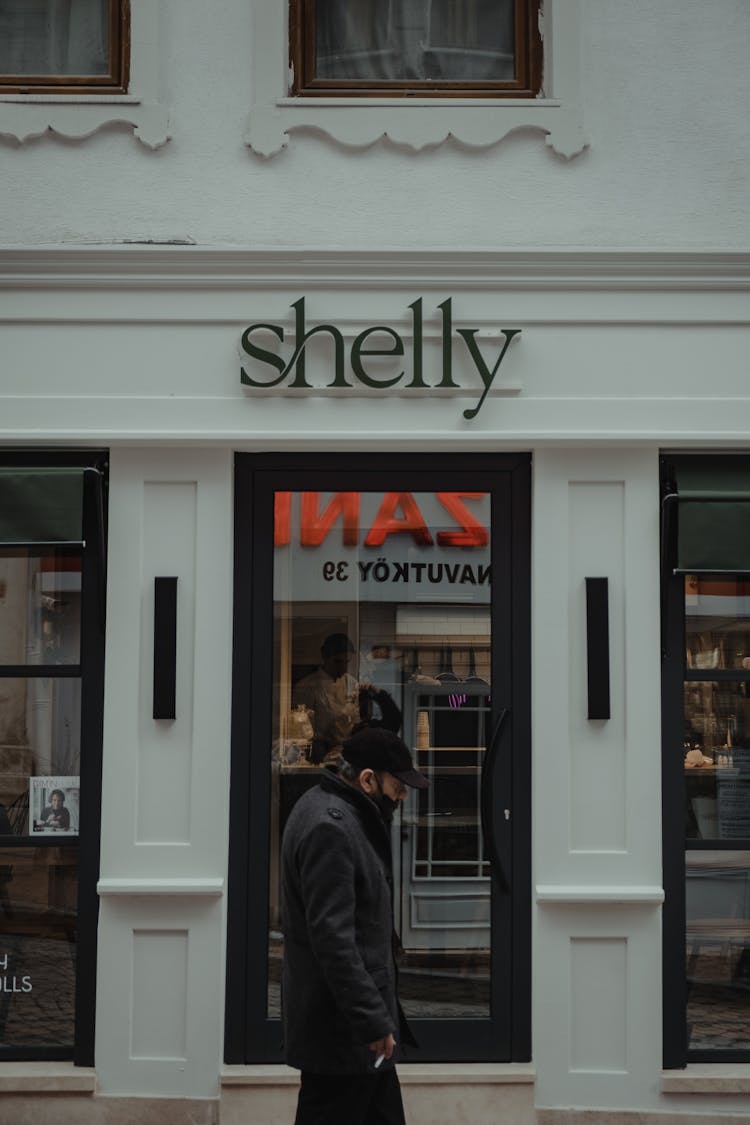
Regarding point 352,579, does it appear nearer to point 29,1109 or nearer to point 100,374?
point 100,374

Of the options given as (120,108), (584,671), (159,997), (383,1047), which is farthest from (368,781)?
(120,108)

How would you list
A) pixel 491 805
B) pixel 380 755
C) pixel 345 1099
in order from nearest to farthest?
pixel 345 1099 < pixel 380 755 < pixel 491 805

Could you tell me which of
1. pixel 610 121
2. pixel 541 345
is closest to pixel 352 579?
pixel 541 345

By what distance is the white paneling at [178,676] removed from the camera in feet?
21.0

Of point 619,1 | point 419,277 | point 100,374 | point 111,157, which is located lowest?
point 100,374

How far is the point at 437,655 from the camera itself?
6684mm

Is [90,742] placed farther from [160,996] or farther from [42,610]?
[160,996]

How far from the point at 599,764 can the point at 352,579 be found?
1472 millimetres

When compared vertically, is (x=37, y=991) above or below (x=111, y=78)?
below

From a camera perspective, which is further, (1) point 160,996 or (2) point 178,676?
(2) point 178,676

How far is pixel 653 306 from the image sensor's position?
6.54 m

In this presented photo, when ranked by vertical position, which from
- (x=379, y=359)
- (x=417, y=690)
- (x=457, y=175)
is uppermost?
(x=457, y=175)

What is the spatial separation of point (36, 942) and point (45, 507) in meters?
2.06

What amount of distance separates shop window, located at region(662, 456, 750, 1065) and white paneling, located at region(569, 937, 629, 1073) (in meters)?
0.25
